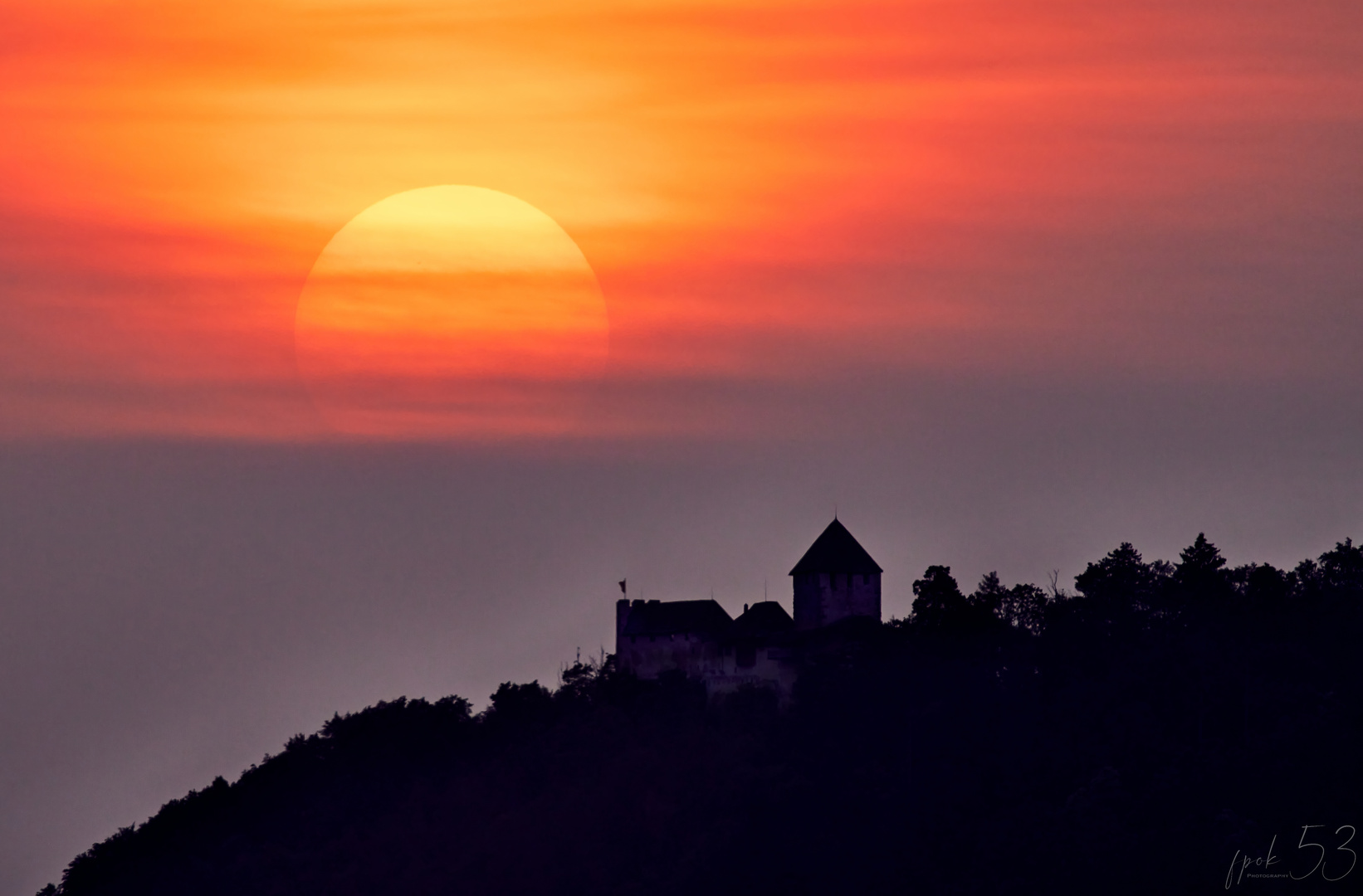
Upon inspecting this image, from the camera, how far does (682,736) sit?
4513 inches

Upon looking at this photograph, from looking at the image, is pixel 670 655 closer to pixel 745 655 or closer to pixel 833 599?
pixel 745 655

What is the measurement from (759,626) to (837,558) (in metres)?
4.41

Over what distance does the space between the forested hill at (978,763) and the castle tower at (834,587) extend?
192 centimetres

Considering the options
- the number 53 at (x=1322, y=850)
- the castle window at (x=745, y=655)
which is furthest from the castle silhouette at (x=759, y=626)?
the number 53 at (x=1322, y=850)

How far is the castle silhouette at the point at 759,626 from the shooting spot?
114062 mm

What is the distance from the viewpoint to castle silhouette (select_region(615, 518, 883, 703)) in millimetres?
114062

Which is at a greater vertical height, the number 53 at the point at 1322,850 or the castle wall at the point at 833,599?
the castle wall at the point at 833,599

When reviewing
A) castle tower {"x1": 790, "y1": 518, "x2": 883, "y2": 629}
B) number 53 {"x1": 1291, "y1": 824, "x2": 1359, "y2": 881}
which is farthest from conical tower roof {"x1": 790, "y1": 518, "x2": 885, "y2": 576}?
number 53 {"x1": 1291, "y1": 824, "x2": 1359, "y2": 881}

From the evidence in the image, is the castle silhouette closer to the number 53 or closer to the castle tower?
the castle tower

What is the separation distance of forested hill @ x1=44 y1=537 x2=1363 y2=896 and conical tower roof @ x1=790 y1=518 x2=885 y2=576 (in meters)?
3.11

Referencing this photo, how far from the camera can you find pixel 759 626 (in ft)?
379

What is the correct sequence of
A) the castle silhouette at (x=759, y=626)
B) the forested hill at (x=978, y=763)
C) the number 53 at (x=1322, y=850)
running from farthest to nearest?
1. the castle silhouette at (x=759, y=626)
2. the forested hill at (x=978, y=763)
3. the number 53 at (x=1322, y=850)

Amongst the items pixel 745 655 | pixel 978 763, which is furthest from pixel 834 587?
pixel 978 763

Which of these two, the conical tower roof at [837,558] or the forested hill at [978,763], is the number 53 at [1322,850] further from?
the conical tower roof at [837,558]
